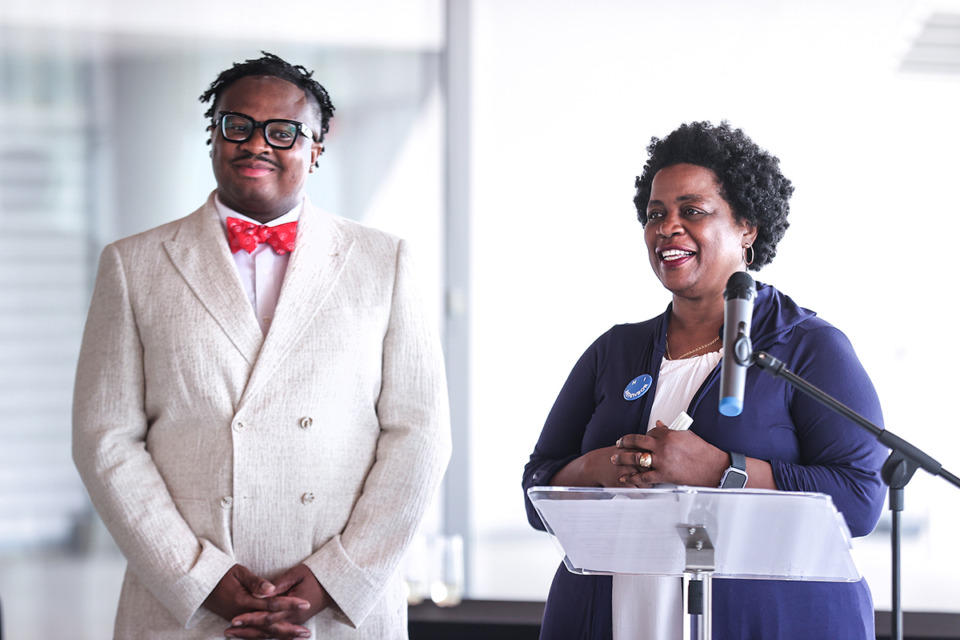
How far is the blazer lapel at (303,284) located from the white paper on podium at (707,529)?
0.82 metres

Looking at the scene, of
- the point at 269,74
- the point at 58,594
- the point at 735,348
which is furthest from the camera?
the point at 58,594

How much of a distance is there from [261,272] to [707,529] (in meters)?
1.23

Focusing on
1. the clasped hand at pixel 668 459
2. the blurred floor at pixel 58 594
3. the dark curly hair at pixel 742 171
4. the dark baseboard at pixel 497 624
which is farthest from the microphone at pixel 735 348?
the blurred floor at pixel 58 594

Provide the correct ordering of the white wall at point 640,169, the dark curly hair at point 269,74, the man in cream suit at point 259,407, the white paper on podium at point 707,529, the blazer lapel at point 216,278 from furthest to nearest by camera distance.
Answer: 1. the white wall at point 640,169
2. the dark curly hair at point 269,74
3. the blazer lapel at point 216,278
4. the man in cream suit at point 259,407
5. the white paper on podium at point 707,529

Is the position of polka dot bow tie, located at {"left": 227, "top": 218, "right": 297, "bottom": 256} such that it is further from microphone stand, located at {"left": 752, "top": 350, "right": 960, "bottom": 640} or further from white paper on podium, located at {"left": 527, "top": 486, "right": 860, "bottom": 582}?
microphone stand, located at {"left": 752, "top": 350, "right": 960, "bottom": 640}

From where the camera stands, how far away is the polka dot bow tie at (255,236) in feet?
6.91

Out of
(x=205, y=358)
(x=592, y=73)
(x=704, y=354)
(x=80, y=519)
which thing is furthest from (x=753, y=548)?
(x=80, y=519)

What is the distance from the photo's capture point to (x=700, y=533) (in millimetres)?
1360

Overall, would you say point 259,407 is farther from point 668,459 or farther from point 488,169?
point 488,169

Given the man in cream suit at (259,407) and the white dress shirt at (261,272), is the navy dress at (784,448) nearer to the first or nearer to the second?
the man in cream suit at (259,407)

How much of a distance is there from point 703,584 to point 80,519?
2.96 m

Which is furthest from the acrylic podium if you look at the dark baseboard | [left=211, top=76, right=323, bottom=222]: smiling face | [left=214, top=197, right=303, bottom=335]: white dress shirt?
the dark baseboard

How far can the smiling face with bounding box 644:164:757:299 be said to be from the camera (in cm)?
199

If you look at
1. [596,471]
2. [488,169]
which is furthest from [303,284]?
[488,169]
